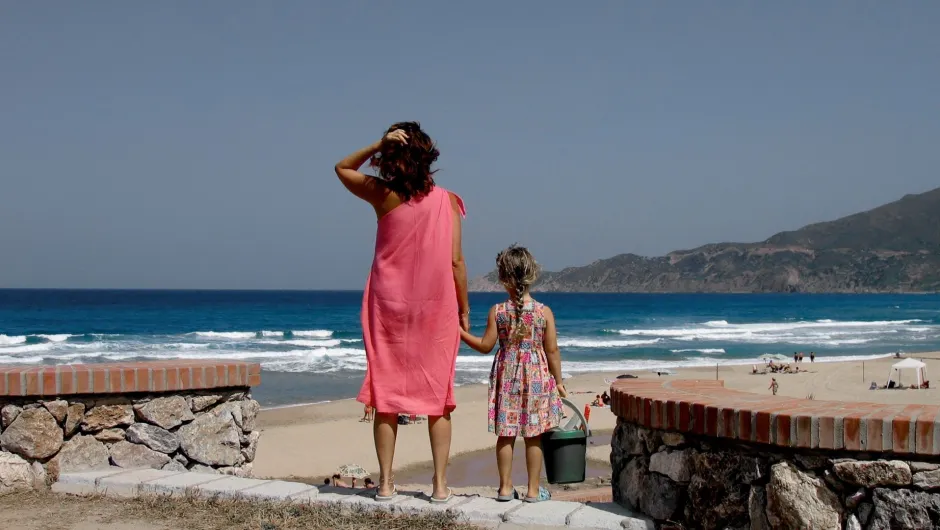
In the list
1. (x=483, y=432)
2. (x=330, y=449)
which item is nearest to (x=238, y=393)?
(x=330, y=449)

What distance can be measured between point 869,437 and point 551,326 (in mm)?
1625

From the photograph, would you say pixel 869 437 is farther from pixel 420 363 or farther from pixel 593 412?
pixel 593 412

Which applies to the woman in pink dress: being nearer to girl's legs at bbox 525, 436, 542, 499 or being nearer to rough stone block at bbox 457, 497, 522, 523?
rough stone block at bbox 457, 497, 522, 523

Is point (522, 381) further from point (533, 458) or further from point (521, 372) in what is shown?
point (533, 458)

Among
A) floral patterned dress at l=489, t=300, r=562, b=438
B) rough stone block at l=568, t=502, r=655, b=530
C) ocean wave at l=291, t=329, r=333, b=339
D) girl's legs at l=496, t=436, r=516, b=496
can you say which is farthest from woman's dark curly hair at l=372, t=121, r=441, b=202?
ocean wave at l=291, t=329, r=333, b=339

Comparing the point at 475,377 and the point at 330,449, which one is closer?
the point at 330,449

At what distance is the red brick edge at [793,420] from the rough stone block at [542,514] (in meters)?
0.53

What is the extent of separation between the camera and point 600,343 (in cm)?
4269

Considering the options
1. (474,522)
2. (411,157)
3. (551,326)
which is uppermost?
(411,157)

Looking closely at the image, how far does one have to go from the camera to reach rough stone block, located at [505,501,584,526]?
3.84 meters

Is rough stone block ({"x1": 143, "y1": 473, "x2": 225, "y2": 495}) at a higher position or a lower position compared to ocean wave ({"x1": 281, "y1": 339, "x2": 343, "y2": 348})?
higher

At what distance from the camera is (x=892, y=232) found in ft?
645

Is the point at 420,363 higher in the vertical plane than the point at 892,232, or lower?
lower

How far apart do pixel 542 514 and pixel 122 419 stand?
2.53 meters
